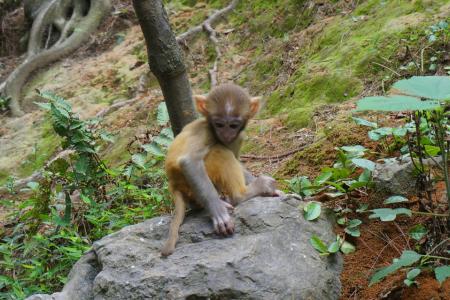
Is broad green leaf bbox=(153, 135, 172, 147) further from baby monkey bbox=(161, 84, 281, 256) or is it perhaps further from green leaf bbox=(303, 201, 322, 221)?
green leaf bbox=(303, 201, 322, 221)

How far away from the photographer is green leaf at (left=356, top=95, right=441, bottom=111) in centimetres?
308

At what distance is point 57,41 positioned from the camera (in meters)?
16.0

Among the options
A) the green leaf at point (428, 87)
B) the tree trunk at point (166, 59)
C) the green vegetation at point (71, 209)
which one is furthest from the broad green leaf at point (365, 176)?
the green vegetation at point (71, 209)

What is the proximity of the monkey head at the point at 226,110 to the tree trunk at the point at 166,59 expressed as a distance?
0.93 m

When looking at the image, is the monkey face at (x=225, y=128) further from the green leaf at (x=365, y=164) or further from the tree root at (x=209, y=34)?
the tree root at (x=209, y=34)

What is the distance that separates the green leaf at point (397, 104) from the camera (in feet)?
10.1

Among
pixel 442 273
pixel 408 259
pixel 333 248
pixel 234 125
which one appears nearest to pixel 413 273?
pixel 408 259

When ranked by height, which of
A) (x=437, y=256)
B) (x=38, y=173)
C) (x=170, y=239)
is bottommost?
(x=38, y=173)

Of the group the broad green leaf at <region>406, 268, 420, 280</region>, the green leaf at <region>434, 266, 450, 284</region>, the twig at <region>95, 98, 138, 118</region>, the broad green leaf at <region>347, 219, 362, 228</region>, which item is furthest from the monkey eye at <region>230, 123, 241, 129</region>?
the twig at <region>95, 98, 138, 118</region>

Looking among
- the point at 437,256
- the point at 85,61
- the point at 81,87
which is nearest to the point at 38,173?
the point at 81,87

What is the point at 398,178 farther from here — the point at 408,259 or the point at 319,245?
the point at 408,259

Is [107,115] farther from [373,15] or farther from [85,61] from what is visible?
[373,15]

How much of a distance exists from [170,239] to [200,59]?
8.08 meters

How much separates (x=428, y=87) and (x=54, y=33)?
14.8 meters
